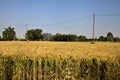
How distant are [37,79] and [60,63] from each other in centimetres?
116

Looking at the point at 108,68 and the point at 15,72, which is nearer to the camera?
the point at 108,68

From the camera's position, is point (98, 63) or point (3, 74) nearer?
point (98, 63)

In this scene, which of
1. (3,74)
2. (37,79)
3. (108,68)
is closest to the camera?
(108,68)

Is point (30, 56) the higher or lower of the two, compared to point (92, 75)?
higher

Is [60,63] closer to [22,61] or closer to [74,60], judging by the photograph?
[74,60]

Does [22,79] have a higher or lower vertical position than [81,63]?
lower

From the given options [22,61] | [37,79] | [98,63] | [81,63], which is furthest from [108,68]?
[22,61]

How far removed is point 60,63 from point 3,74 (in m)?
2.62

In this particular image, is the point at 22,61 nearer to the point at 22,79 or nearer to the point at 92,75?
the point at 22,79

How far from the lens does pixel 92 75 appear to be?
9258 millimetres

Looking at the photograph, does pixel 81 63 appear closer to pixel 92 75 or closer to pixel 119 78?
pixel 92 75

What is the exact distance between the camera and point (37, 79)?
9.74 meters

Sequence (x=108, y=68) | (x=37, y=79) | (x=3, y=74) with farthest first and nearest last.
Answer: (x=3, y=74), (x=37, y=79), (x=108, y=68)

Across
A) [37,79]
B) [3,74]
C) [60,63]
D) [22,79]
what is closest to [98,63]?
[60,63]
